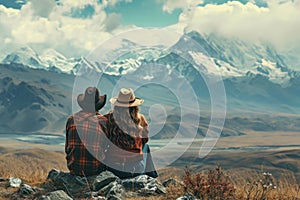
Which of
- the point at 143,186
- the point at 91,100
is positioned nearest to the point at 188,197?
the point at 143,186

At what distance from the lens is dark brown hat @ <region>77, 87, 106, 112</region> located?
10.7m

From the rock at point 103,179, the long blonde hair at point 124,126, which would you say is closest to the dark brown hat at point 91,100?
the long blonde hair at point 124,126

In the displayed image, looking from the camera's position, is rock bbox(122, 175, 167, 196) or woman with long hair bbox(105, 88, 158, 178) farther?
rock bbox(122, 175, 167, 196)

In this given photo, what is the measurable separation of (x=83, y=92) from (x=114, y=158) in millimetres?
1905

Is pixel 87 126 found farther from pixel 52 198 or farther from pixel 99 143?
pixel 52 198

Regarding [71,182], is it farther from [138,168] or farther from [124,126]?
[124,126]

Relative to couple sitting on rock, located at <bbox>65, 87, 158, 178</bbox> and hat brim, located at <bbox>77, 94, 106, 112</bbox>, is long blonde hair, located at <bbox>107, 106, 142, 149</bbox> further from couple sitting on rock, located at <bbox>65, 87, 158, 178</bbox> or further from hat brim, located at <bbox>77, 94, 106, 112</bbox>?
hat brim, located at <bbox>77, 94, 106, 112</bbox>

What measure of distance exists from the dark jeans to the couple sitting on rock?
3cm

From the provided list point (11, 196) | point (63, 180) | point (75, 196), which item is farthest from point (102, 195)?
point (11, 196)

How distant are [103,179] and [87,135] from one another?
118cm

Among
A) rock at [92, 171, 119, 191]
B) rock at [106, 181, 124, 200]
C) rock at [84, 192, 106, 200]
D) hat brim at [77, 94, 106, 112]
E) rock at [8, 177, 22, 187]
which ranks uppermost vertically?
hat brim at [77, 94, 106, 112]

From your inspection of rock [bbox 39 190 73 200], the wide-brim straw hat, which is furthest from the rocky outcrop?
the wide-brim straw hat

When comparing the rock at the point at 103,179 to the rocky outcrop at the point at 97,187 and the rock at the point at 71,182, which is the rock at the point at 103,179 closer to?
the rocky outcrop at the point at 97,187

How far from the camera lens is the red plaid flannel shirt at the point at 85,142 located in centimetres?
1073
